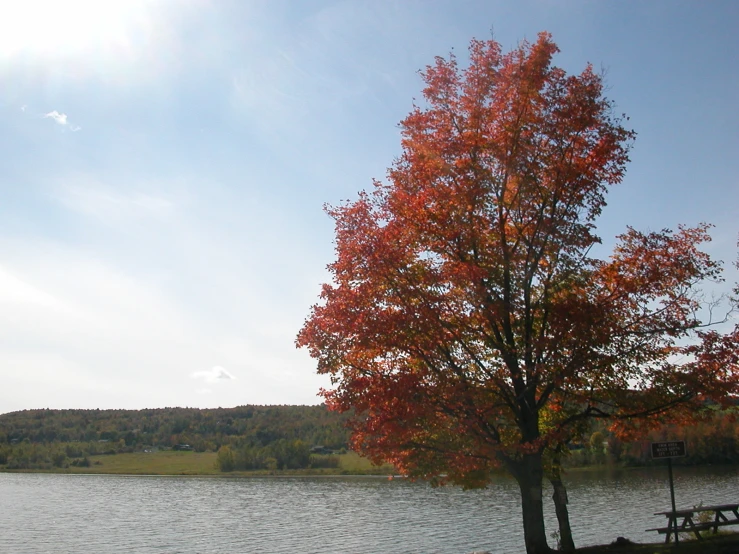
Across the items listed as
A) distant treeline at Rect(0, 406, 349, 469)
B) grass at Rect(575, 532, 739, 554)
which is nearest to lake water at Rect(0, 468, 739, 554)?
grass at Rect(575, 532, 739, 554)

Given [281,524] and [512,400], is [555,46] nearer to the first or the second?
[512,400]

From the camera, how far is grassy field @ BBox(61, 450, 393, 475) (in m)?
113

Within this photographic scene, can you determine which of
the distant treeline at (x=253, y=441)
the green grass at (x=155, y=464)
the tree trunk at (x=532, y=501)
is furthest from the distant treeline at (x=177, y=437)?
the tree trunk at (x=532, y=501)

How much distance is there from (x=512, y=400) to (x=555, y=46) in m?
9.55

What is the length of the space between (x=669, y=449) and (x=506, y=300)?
8.43 m

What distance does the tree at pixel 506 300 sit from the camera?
15.3 metres

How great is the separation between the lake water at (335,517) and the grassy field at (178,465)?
32.1m

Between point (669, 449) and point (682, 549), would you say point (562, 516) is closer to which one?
point (682, 549)

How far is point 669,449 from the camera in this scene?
63.6 feet

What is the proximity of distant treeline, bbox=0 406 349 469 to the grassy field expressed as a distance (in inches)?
211

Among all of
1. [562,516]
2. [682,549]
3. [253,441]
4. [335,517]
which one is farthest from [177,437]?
[682,549]

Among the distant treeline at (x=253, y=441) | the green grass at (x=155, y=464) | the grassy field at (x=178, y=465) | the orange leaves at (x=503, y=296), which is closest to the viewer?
the orange leaves at (x=503, y=296)

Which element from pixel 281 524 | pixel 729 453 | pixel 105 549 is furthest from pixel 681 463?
pixel 105 549

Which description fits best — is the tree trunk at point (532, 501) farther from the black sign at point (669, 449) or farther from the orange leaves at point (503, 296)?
the black sign at point (669, 449)
